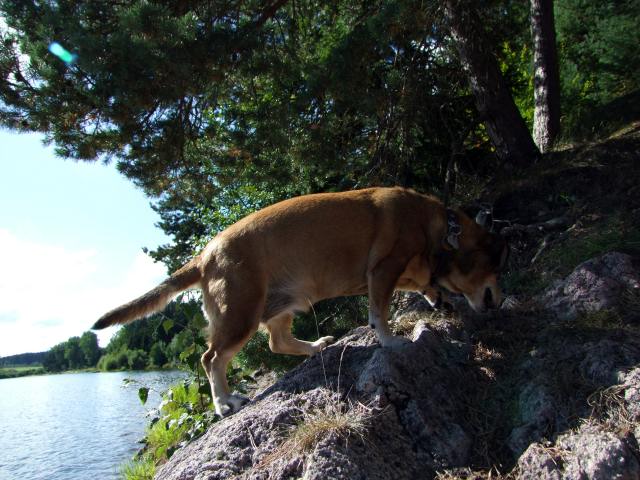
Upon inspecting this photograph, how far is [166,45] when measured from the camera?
5.89 m

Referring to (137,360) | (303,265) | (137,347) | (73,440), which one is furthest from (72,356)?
(303,265)

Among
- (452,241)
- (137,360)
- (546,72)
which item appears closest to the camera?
(452,241)

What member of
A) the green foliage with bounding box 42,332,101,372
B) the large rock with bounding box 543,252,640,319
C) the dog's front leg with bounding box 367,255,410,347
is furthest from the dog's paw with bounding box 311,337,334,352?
the green foliage with bounding box 42,332,101,372

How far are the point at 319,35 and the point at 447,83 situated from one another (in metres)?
2.54

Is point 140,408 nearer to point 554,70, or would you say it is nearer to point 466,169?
point 466,169

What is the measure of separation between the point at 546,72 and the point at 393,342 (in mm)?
7422

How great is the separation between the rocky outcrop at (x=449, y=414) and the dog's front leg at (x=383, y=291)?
18 centimetres

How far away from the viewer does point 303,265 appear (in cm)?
493

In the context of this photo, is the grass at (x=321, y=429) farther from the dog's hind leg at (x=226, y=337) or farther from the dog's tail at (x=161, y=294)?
the dog's tail at (x=161, y=294)

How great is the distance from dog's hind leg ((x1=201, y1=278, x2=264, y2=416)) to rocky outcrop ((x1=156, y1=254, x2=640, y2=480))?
401mm

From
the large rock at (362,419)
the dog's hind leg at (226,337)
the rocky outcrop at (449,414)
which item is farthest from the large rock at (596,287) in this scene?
the dog's hind leg at (226,337)

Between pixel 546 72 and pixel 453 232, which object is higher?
pixel 546 72

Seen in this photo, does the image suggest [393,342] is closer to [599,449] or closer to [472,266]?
[472,266]

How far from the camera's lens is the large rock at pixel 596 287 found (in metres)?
4.70
